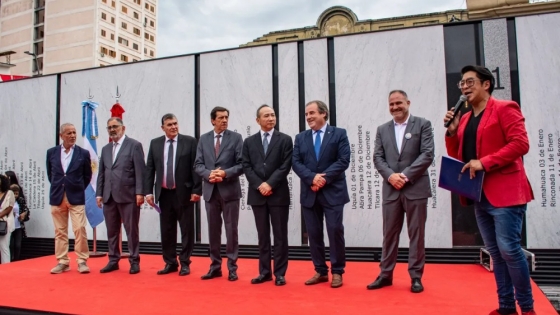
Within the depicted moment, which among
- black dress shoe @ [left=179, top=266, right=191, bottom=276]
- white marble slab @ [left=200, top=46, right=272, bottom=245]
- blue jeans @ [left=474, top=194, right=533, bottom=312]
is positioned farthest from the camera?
white marble slab @ [left=200, top=46, right=272, bottom=245]

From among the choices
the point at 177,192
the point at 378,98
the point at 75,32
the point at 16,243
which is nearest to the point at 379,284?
the point at 177,192

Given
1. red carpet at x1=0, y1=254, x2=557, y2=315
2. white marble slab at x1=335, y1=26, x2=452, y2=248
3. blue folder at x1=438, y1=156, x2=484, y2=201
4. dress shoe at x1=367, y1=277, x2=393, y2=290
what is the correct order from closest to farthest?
blue folder at x1=438, y1=156, x2=484, y2=201 → red carpet at x1=0, y1=254, x2=557, y2=315 → dress shoe at x1=367, y1=277, x2=393, y2=290 → white marble slab at x1=335, y1=26, x2=452, y2=248

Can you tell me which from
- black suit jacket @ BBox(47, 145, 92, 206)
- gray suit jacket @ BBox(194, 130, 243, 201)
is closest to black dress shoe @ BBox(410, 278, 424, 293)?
gray suit jacket @ BBox(194, 130, 243, 201)

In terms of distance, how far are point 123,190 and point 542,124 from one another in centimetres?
449

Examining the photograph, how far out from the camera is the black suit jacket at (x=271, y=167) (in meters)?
3.48

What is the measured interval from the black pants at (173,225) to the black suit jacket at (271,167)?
769mm

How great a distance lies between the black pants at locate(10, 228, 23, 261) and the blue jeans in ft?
20.9

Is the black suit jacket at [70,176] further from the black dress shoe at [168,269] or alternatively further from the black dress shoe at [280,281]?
the black dress shoe at [280,281]

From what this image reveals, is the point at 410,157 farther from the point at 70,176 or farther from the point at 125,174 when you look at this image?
the point at 70,176

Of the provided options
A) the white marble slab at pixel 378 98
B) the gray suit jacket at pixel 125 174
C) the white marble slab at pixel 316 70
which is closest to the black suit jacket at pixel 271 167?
the gray suit jacket at pixel 125 174

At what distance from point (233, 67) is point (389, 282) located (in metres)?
3.64

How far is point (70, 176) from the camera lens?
13.9 ft

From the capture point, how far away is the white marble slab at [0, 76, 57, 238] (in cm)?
652

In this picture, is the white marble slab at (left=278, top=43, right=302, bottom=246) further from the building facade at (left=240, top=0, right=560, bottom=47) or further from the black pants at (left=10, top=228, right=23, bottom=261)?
the building facade at (left=240, top=0, right=560, bottom=47)
